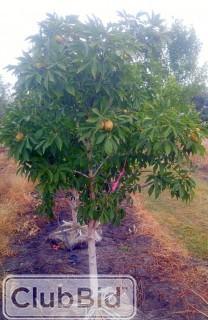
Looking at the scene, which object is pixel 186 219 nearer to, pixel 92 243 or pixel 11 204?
pixel 11 204

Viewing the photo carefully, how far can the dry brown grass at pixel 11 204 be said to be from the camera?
506cm

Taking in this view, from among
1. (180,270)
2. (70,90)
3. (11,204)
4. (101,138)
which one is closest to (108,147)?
(101,138)

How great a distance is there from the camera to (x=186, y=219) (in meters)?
5.93

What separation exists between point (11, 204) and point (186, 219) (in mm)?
2768

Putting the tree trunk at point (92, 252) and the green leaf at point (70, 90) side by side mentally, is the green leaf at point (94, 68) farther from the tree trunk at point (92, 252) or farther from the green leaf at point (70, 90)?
the tree trunk at point (92, 252)

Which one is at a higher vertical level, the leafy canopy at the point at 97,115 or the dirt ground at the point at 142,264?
the leafy canopy at the point at 97,115

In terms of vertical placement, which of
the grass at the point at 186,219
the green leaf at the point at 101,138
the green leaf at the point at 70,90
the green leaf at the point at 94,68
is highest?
the green leaf at the point at 94,68

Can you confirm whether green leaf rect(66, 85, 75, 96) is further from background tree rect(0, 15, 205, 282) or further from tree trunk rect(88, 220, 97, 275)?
tree trunk rect(88, 220, 97, 275)

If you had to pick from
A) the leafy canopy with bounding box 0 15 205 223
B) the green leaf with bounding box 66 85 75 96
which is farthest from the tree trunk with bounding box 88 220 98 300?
the green leaf with bounding box 66 85 75 96

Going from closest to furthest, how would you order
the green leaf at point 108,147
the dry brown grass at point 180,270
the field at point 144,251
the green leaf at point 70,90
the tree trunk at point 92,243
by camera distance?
the green leaf at point 108,147 < the green leaf at point 70,90 < the tree trunk at point 92,243 < the dry brown grass at point 180,270 < the field at point 144,251

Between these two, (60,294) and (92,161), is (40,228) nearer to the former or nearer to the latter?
(60,294)

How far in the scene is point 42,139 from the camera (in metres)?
2.57

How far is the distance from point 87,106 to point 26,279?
2.15 metres

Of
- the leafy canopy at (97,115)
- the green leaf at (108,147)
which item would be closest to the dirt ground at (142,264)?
the leafy canopy at (97,115)
